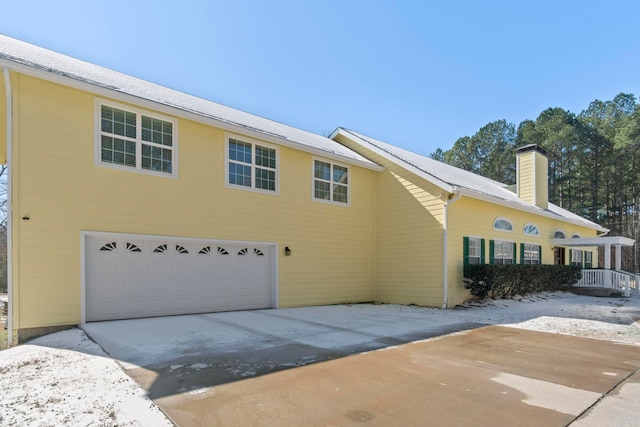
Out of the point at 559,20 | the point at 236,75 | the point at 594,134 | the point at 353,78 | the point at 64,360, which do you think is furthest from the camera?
the point at 594,134

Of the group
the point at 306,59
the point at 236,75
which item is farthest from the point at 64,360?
the point at 306,59

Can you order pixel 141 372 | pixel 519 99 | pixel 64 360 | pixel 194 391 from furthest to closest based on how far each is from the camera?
pixel 519 99, pixel 64 360, pixel 141 372, pixel 194 391

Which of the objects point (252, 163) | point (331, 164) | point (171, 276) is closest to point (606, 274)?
point (331, 164)

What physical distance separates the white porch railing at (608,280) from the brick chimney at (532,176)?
11.4 ft

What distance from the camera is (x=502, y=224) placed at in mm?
13773

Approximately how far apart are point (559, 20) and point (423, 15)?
4.19 meters

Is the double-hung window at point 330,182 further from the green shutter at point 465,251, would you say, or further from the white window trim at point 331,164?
the green shutter at point 465,251

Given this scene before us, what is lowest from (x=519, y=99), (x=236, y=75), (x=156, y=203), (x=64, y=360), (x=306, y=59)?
(x=64, y=360)

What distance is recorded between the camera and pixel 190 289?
30.8 feet

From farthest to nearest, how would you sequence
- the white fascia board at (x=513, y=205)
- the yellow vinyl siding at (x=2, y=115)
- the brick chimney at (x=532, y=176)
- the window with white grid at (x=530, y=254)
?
the brick chimney at (x=532, y=176)
the window with white grid at (x=530, y=254)
the white fascia board at (x=513, y=205)
the yellow vinyl siding at (x=2, y=115)

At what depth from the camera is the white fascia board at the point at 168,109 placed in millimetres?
7179

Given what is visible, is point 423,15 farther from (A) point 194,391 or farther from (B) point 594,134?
(B) point 594,134

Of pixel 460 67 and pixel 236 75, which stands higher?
pixel 460 67

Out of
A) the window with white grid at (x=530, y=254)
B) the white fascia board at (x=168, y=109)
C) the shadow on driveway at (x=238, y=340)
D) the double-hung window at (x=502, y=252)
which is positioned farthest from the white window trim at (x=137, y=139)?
the window with white grid at (x=530, y=254)
